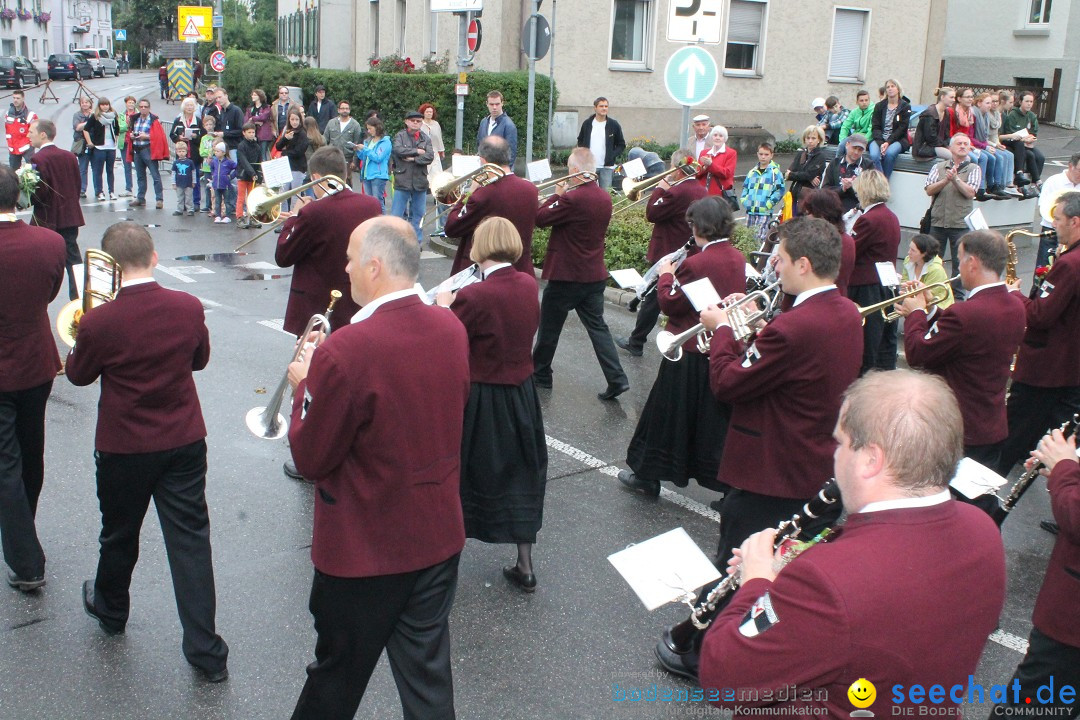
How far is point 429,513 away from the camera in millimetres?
3145

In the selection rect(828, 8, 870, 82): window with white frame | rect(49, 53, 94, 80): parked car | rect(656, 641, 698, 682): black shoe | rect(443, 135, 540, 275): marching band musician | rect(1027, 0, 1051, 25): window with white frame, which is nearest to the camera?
rect(656, 641, 698, 682): black shoe

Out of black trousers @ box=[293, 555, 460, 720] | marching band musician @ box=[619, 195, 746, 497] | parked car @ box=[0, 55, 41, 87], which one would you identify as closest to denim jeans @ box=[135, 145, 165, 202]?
marching band musician @ box=[619, 195, 746, 497]

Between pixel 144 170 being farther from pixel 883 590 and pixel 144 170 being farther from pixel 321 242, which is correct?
pixel 883 590

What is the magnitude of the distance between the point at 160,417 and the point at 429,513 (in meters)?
1.40

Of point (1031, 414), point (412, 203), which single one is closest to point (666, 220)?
point (1031, 414)

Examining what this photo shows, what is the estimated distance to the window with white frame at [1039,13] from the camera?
2855 cm

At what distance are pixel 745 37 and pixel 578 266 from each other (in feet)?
51.6

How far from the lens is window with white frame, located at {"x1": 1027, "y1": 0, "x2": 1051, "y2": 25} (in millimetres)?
28547

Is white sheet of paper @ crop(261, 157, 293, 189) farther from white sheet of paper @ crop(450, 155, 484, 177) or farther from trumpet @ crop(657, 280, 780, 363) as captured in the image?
trumpet @ crop(657, 280, 780, 363)

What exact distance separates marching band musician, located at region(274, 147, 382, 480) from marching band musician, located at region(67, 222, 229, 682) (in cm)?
205

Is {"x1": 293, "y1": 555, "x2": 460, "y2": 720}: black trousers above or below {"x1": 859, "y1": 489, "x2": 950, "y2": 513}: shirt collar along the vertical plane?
below

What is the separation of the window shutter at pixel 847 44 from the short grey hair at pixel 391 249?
69.8 ft

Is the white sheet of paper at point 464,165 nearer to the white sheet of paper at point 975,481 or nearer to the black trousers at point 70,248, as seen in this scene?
the black trousers at point 70,248

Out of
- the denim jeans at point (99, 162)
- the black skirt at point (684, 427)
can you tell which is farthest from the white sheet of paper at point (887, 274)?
the denim jeans at point (99, 162)
